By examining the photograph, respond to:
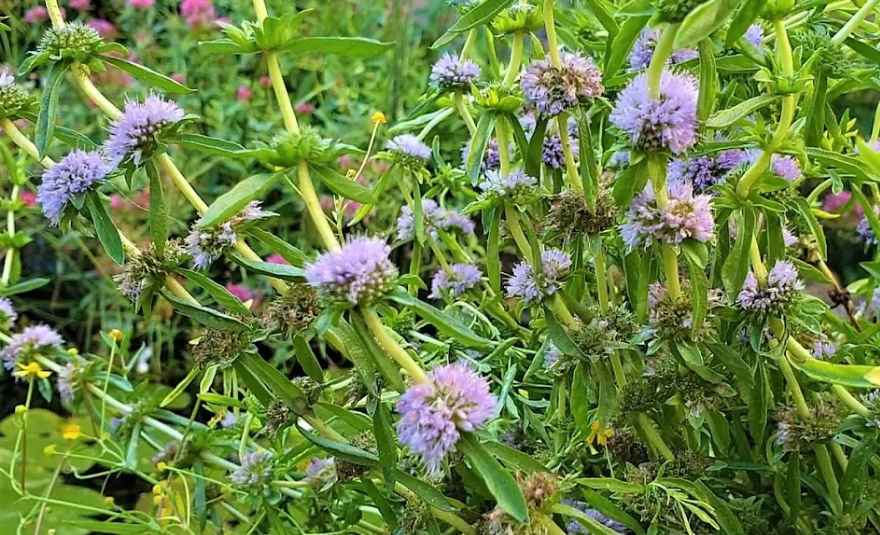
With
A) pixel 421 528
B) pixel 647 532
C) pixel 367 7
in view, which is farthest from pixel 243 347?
pixel 367 7

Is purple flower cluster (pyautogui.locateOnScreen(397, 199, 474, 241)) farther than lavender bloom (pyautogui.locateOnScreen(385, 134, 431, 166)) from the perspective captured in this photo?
Yes

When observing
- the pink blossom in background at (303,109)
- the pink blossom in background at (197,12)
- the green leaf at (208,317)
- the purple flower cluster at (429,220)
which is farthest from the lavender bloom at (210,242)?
the pink blossom in background at (197,12)

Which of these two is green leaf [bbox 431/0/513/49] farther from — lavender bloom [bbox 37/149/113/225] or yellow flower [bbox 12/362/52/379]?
yellow flower [bbox 12/362/52/379]

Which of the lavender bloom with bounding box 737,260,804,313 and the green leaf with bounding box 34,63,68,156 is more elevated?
the green leaf with bounding box 34,63,68,156

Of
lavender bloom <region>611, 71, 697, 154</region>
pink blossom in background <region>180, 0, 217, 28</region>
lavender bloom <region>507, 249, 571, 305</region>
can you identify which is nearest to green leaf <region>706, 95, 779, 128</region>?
lavender bloom <region>611, 71, 697, 154</region>

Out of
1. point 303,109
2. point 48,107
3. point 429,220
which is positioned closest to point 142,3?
point 303,109

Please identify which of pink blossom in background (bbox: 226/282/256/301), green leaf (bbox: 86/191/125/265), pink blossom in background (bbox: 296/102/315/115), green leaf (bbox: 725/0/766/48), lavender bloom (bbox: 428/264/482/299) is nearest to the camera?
green leaf (bbox: 725/0/766/48)

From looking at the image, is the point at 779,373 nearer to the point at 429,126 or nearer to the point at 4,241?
the point at 429,126
